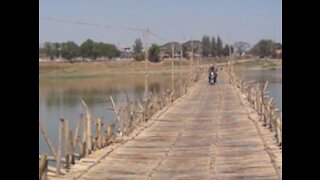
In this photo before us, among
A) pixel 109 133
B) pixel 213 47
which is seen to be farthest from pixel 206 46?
pixel 109 133

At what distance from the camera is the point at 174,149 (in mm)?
8016

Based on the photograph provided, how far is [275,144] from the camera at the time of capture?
7555 mm

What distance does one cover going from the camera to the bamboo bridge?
6047 mm

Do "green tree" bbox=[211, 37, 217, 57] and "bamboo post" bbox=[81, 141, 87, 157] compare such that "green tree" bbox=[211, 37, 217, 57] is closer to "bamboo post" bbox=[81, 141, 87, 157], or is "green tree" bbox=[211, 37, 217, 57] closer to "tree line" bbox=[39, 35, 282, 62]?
"tree line" bbox=[39, 35, 282, 62]

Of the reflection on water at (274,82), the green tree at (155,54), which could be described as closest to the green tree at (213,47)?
the reflection on water at (274,82)

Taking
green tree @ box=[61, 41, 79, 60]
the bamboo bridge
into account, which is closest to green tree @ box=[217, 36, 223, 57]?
green tree @ box=[61, 41, 79, 60]

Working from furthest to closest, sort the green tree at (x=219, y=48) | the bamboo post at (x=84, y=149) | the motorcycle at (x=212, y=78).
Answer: the green tree at (x=219, y=48) → the motorcycle at (x=212, y=78) → the bamboo post at (x=84, y=149)

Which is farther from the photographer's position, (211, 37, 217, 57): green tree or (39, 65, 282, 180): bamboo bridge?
(211, 37, 217, 57): green tree

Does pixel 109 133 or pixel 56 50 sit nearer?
pixel 109 133

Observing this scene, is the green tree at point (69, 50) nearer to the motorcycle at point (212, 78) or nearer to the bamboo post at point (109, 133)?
the motorcycle at point (212, 78)

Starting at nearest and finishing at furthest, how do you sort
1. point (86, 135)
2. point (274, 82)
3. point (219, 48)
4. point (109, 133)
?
point (86, 135) < point (109, 133) < point (274, 82) < point (219, 48)

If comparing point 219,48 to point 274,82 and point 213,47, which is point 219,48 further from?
point 274,82

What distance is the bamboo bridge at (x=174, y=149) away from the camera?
6.05m
